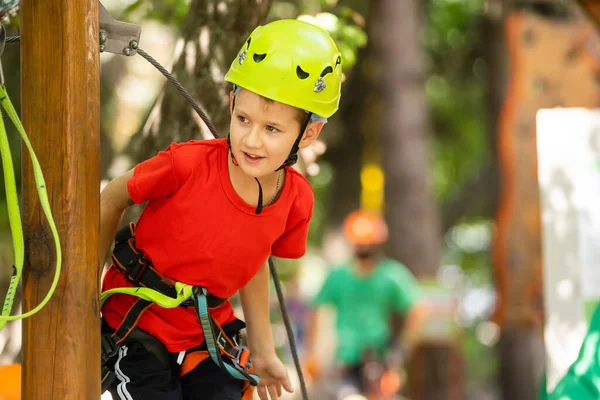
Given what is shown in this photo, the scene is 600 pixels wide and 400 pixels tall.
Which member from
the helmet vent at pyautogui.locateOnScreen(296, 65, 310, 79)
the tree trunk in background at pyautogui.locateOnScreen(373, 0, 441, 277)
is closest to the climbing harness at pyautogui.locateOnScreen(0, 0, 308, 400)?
the helmet vent at pyautogui.locateOnScreen(296, 65, 310, 79)

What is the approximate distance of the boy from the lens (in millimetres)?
3059

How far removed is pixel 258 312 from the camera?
359 centimetres

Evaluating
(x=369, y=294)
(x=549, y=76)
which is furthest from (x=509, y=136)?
(x=369, y=294)

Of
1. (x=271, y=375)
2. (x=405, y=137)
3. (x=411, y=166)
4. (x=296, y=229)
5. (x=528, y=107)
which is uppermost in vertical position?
(x=296, y=229)

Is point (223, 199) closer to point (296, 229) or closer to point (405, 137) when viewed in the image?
point (296, 229)

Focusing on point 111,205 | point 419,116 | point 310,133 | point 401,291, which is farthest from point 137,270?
point 419,116

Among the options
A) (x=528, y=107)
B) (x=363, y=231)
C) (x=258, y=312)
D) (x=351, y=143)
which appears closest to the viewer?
(x=258, y=312)

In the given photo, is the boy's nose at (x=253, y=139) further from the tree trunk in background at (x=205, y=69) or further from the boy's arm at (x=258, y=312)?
the tree trunk in background at (x=205, y=69)

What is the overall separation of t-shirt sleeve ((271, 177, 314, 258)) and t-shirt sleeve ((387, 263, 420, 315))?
6.50 meters

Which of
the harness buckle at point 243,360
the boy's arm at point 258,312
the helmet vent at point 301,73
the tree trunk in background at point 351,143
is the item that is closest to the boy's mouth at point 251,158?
the helmet vent at point 301,73

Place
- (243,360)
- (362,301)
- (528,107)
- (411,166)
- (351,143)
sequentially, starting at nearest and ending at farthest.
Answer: (243,360) < (528,107) < (362,301) < (411,166) < (351,143)

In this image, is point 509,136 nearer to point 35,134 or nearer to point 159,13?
point 159,13

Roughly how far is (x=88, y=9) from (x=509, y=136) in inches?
287

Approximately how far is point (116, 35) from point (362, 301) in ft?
22.8
